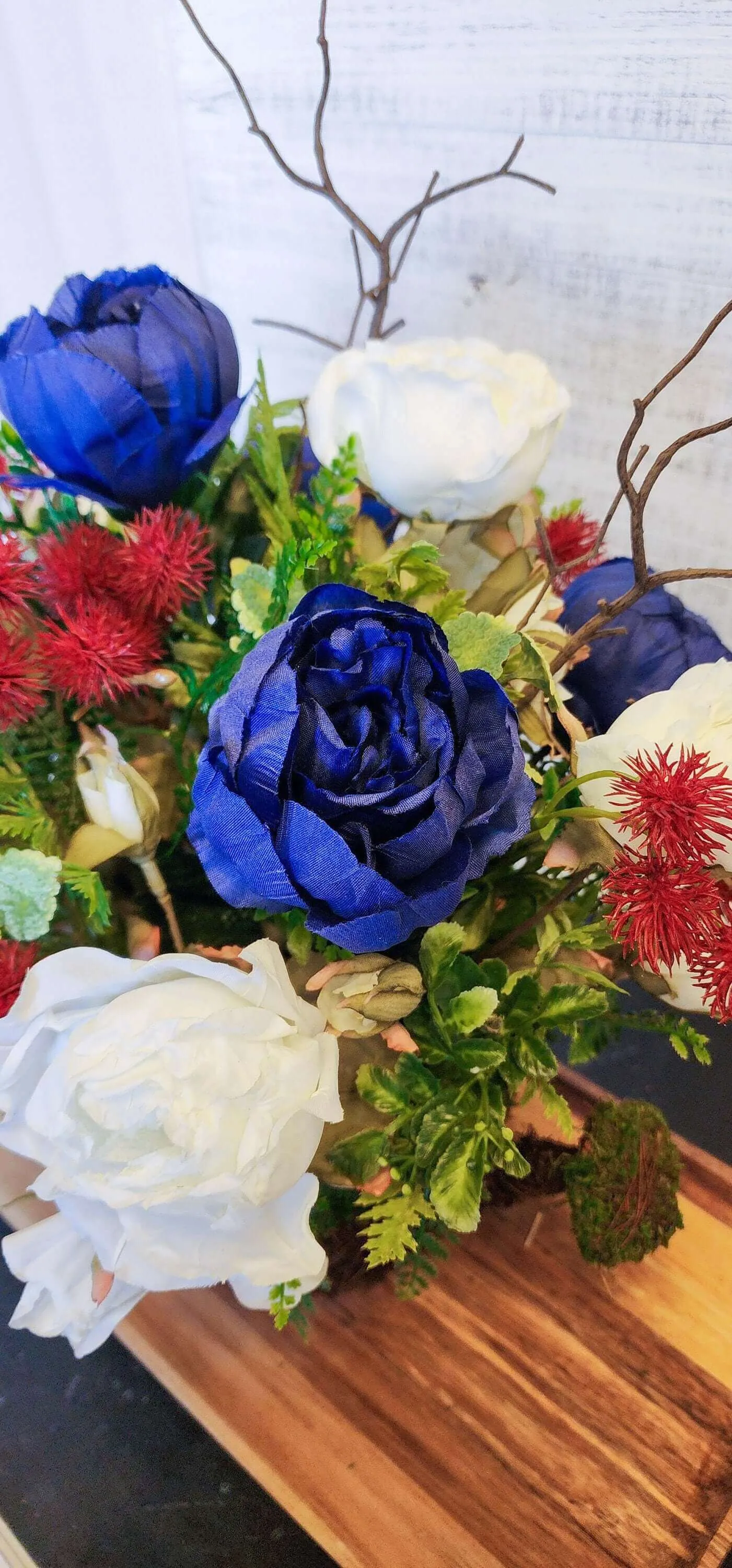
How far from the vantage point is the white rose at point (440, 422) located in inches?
14.5

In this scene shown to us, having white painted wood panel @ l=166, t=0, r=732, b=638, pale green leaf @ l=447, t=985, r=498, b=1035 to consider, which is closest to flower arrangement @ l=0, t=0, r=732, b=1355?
pale green leaf @ l=447, t=985, r=498, b=1035

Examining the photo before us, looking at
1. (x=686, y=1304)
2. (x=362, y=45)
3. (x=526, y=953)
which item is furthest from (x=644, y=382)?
(x=686, y=1304)

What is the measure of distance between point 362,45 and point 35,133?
0.87 ft

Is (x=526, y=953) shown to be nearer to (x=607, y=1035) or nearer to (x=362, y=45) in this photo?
(x=607, y=1035)

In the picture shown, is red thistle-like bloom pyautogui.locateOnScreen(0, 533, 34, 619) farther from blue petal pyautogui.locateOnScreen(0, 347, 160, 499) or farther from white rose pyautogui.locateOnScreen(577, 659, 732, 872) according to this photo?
white rose pyautogui.locateOnScreen(577, 659, 732, 872)

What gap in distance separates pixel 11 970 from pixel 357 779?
0.16m

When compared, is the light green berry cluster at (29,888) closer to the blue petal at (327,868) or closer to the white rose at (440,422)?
the blue petal at (327,868)

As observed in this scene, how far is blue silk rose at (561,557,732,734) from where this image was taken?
1.32 ft

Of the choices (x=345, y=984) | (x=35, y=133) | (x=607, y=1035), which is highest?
(x=35, y=133)

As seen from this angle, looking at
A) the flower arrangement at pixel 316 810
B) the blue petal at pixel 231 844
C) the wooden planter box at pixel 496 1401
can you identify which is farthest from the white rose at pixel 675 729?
the wooden planter box at pixel 496 1401

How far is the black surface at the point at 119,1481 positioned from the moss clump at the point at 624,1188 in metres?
→ 0.15

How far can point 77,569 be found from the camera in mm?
366

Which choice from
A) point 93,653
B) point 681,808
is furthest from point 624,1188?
point 93,653

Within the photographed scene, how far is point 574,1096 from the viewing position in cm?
54
